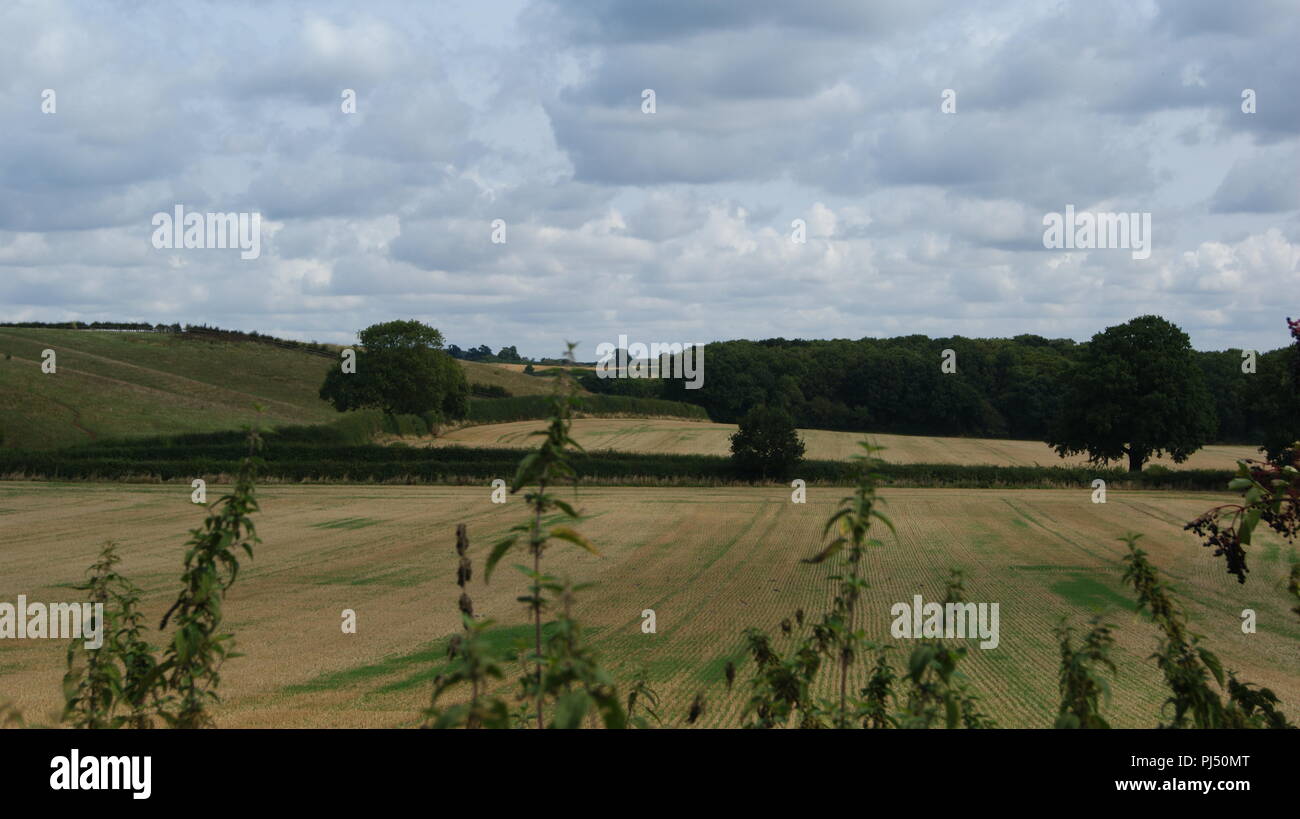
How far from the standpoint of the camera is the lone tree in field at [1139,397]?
69000mm

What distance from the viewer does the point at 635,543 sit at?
144 feet

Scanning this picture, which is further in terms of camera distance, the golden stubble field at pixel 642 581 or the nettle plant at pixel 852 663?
the golden stubble field at pixel 642 581

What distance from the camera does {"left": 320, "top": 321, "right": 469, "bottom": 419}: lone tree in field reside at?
92438 mm

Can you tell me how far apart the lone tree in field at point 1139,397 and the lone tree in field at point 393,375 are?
176 ft

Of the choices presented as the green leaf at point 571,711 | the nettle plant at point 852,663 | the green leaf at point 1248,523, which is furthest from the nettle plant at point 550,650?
the green leaf at point 1248,523

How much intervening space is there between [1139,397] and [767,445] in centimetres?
2522

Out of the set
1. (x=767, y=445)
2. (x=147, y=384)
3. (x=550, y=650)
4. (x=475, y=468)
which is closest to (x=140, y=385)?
(x=147, y=384)

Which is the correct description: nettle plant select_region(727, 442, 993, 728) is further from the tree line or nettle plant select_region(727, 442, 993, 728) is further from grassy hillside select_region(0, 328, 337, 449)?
the tree line

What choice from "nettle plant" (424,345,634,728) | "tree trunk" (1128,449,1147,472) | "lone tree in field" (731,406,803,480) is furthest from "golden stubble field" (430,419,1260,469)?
"nettle plant" (424,345,634,728)

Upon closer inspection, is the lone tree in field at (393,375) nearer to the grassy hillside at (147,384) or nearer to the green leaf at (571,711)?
the grassy hillside at (147,384)

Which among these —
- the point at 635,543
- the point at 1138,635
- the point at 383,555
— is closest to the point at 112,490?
the point at 383,555

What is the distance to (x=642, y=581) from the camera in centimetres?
3475

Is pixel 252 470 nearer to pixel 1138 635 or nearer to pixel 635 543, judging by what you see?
pixel 1138 635
